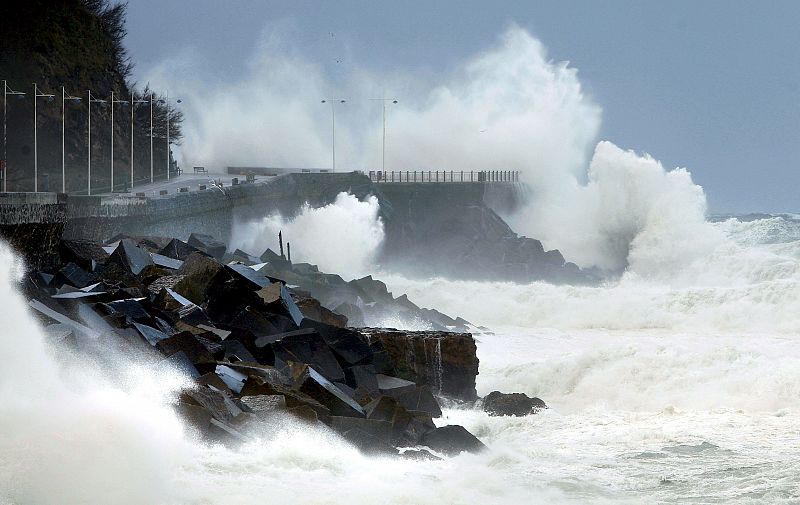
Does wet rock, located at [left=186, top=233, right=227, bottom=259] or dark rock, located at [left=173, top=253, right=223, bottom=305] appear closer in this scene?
dark rock, located at [left=173, top=253, right=223, bottom=305]

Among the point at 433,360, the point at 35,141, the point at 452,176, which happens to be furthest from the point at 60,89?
the point at 433,360

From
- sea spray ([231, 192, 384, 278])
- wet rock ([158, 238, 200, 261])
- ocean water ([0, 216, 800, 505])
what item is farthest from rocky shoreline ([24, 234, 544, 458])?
sea spray ([231, 192, 384, 278])

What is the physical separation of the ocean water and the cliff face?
987 inches

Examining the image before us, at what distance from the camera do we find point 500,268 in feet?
163

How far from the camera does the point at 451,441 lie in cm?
1326

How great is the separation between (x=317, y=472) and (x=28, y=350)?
2749mm

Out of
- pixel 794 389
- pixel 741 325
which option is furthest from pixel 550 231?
pixel 794 389

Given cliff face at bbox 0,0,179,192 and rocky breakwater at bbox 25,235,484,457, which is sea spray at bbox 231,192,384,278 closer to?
cliff face at bbox 0,0,179,192

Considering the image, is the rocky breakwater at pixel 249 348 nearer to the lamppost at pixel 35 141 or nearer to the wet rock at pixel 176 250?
the wet rock at pixel 176 250

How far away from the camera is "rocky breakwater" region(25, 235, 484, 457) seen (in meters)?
12.5

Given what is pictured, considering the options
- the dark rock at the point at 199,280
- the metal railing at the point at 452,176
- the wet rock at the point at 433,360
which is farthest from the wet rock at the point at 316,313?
the metal railing at the point at 452,176

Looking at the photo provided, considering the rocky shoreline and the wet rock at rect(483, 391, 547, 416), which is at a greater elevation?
the rocky shoreline

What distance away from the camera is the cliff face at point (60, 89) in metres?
44.8

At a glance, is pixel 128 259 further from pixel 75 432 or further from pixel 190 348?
pixel 75 432
